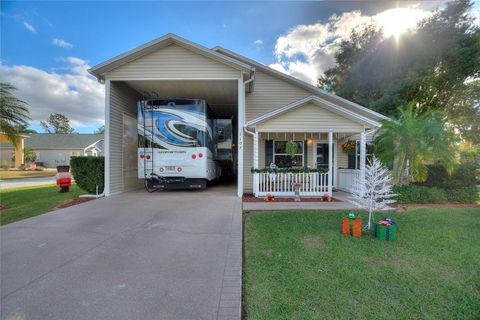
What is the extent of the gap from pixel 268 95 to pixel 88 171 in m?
8.33

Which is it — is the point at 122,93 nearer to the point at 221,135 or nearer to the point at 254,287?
the point at 221,135

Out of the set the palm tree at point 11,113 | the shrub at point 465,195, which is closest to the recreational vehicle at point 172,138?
the palm tree at point 11,113

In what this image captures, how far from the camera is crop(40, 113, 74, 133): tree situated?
68.1m

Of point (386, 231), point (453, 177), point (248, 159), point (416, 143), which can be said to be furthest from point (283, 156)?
point (453, 177)

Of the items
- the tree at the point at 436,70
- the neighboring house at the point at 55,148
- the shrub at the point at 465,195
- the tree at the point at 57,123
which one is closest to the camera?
the shrub at the point at 465,195

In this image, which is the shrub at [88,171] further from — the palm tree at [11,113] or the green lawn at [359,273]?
the green lawn at [359,273]

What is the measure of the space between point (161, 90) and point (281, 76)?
570 centimetres

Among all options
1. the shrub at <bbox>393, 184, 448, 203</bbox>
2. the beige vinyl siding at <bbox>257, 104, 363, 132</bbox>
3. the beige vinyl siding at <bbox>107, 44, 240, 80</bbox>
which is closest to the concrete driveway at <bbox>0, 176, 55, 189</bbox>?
the beige vinyl siding at <bbox>107, 44, 240, 80</bbox>

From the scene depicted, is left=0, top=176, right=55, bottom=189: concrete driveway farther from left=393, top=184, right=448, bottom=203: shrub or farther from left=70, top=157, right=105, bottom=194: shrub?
left=393, top=184, right=448, bottom=203: shrub

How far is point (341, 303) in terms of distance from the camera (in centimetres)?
224

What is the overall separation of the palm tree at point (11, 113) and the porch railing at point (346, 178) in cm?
1388

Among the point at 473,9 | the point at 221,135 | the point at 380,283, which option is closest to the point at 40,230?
the point at 380,283

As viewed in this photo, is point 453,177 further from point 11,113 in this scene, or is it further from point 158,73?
point 11,113

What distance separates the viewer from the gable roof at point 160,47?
7.70m
